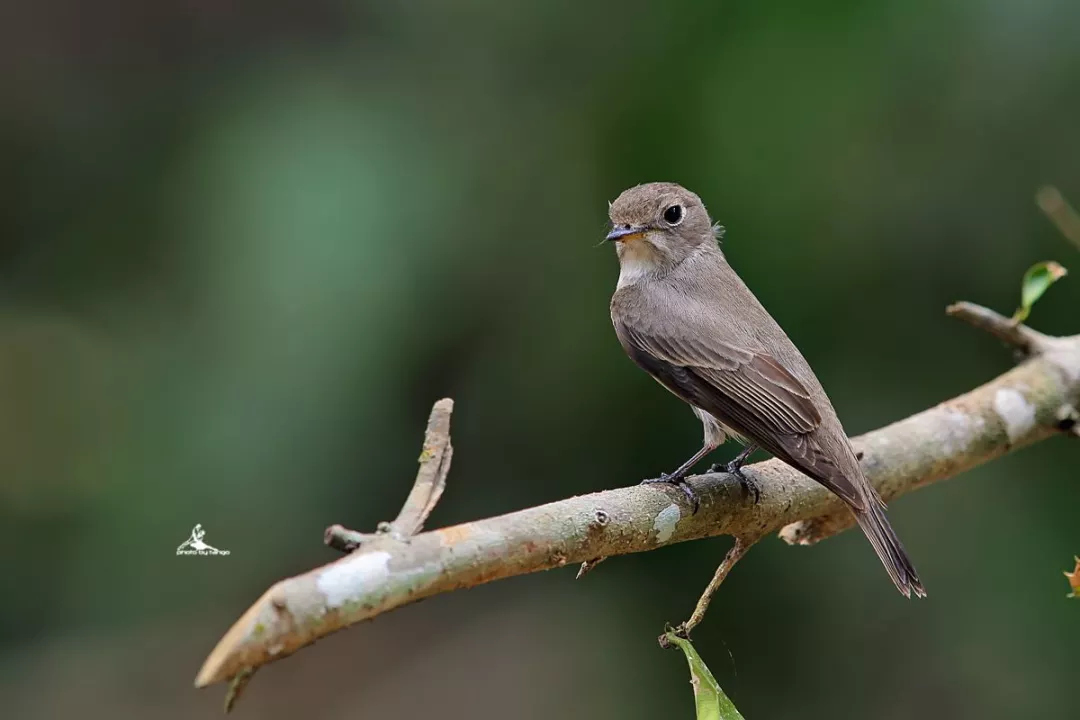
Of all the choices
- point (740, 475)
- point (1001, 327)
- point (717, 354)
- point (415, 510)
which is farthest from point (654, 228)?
point (415, 510)

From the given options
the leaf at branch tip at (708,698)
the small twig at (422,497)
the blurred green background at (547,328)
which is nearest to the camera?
the small twig at (422,497)

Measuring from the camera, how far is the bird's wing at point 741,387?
128 inches

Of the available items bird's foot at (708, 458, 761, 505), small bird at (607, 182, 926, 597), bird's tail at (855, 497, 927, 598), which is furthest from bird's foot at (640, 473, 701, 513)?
bird's tail at (855, 497, 927, 598)

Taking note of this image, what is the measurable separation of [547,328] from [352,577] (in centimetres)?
A: 274

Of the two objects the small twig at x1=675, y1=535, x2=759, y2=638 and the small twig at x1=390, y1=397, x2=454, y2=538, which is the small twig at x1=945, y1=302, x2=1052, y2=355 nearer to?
the small twig at x1=675, y1=535, x2=759, y2=638

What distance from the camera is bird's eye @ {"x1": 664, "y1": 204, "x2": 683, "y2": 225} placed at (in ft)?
12.6

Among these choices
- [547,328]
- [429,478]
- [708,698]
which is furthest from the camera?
[547,328]

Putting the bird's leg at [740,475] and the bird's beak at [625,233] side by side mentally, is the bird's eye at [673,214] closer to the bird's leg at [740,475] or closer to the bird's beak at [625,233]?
the bird's beak at [625,233]

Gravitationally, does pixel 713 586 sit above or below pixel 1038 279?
below

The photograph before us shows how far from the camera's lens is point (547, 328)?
15.5 feet

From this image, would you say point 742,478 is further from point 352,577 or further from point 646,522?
point 352,577

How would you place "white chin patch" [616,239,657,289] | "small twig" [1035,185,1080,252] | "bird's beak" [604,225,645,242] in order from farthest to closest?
"white chin patch" [616,239,657,289] < "bird's beak" [604,225,645,242] < "small twig" [1035,185,1080,252]

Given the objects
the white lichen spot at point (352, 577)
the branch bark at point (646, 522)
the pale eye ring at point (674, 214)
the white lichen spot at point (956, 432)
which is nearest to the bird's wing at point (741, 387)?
the branch bark at point (646, 522)

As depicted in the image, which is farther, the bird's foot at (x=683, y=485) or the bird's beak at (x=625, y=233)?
the bird's beak at (x=625, y=233)
